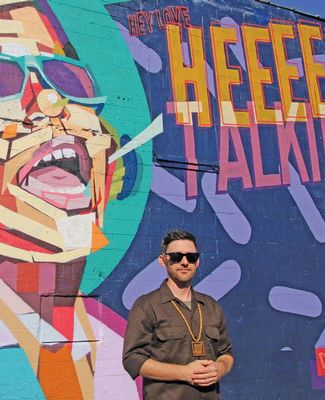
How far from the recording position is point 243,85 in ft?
25.1

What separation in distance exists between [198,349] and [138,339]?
33 centimetres

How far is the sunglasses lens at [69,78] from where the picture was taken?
630cm

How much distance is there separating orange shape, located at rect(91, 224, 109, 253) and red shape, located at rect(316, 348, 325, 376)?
326 centimetres

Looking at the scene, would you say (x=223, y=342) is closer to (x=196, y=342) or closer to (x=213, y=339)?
(x=213, y=339)

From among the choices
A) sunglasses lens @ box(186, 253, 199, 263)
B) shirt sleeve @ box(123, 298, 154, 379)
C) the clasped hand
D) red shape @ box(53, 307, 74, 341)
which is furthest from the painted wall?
the clasped hand

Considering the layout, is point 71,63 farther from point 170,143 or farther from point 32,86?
point 170,143

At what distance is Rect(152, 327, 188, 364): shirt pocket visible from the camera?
9.98 feet

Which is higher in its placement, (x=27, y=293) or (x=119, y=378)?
(x=27, y=293)

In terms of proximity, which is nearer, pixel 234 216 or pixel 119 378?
pixel 119 378

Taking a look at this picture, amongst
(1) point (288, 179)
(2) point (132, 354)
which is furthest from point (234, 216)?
(2) point (132, 354)

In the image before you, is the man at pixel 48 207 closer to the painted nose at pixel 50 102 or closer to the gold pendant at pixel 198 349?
the painted nose at pixel 50 102

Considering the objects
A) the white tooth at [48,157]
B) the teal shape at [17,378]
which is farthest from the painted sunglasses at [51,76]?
the teal shape at [17,378]

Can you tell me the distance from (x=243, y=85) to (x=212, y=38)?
2.45ft

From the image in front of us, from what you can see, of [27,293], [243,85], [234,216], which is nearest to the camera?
[27,293]
